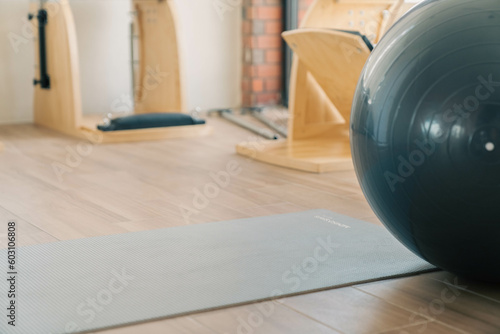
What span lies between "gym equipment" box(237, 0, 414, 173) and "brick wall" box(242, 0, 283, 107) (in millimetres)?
1592

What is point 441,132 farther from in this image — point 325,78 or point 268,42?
point 268,42

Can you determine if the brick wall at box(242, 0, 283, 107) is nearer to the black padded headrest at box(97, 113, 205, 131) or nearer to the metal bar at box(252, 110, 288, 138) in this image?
the metal bar at box(252, 110, 288, 138)

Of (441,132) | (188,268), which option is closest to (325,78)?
(188,268)

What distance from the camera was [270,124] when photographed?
14.4 feet

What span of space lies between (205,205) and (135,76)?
224 cm

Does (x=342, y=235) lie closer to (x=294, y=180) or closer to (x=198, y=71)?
(x=294, y=180)

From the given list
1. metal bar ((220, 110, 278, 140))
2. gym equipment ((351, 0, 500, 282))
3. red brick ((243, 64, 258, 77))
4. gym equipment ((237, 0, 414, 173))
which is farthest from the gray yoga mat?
red brick ((243, 64, 258, 77))

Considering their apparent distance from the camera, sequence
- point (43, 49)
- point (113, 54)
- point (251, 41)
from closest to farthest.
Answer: point (43, 49) → point (113, 54) → point (251, 41)

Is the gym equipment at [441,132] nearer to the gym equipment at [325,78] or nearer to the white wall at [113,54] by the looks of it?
the gym equipment at [325,78]

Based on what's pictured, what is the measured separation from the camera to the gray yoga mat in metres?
1.46

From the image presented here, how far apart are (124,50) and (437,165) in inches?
150

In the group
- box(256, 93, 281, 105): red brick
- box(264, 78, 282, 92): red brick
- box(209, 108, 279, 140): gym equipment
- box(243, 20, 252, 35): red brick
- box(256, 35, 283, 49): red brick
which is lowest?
box(209, 108, 279, 140): gym equipment

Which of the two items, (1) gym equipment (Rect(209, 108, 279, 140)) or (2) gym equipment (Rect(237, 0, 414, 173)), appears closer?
(2) gym equipment (Rect(237, 0, 414, 173))

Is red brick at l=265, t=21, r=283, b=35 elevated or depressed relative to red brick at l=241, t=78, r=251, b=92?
elevated
